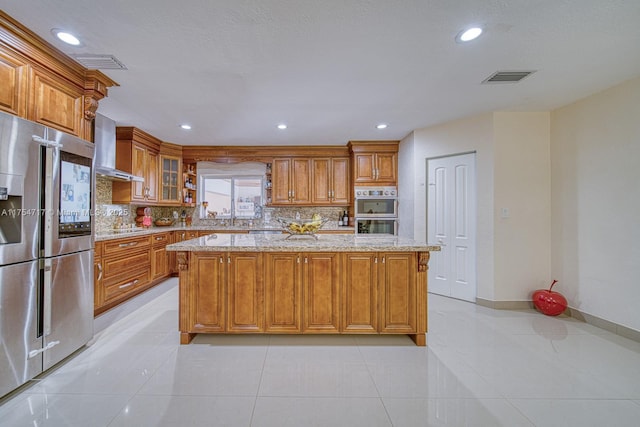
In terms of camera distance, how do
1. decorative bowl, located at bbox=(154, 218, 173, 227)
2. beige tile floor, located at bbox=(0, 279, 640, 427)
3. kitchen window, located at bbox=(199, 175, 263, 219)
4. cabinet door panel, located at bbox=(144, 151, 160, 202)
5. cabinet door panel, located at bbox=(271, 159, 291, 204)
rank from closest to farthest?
beige tile floor, located at bbox=(0, 279, 640, 427)
cabinet door panel, located at bbox=(144, 151, 160, 202)
decorative bowl, located at bbox=(154, 218, 173, 227)
cabinet door panel, located at bbox=(271, 159, 291, 204)
kitchen window, located at bbox=(199, 175, 263, 219)

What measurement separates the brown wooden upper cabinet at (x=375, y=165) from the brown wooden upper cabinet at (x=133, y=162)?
11.3 feet

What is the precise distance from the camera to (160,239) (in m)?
4.20

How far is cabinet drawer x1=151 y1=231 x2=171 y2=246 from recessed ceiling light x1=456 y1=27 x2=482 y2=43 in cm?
448

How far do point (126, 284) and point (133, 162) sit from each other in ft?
6.05

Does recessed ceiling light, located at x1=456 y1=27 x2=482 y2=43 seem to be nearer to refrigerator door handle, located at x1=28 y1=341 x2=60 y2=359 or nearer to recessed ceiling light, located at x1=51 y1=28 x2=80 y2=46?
recessed ceiling light, located at x1=51 y1=28 x2=80 y2=46

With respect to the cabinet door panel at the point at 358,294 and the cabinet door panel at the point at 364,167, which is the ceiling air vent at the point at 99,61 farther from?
the cabinet door panel at the point at 364,167

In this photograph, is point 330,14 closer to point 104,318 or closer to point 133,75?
point 133,75

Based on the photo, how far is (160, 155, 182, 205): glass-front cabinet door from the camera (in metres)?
4.64

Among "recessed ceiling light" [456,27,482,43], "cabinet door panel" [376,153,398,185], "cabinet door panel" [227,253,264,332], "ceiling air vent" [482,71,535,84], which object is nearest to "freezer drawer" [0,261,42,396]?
"cabinet door panel" [227,253,264,332]

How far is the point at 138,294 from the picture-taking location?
3.72 metres

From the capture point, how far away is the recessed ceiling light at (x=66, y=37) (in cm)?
184

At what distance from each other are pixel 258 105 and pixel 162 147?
8.57 feet

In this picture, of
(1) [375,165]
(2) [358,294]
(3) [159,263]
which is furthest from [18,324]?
(1) [375,165]

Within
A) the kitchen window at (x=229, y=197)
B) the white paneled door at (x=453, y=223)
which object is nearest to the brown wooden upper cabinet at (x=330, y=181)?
the kitchen window at (x=229, y=197)
